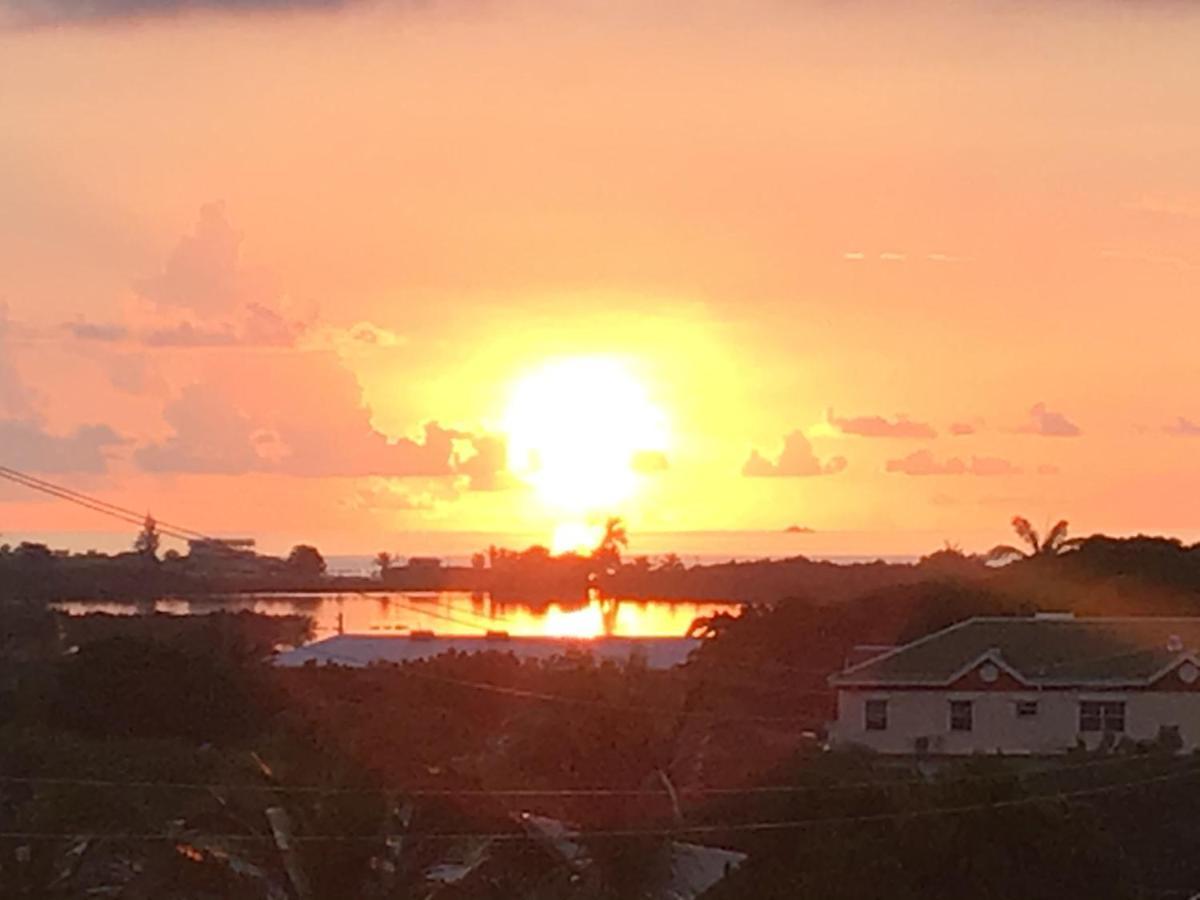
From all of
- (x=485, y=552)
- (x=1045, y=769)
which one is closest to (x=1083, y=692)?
(x=1045, y=769)

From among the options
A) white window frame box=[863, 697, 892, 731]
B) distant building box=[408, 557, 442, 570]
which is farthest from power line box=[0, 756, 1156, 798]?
distant building box=[408, 557, 442, 570]

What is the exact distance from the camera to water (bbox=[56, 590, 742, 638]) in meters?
102

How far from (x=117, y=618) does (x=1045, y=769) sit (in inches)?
1881

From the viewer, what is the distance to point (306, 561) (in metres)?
120

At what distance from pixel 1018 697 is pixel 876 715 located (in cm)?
269

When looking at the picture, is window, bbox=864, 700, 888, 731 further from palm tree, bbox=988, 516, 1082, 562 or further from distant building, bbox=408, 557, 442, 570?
distant building, bbox=408, 557, 442, 570

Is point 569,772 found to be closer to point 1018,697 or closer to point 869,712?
point 869,712

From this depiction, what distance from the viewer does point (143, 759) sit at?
3412 centimetres

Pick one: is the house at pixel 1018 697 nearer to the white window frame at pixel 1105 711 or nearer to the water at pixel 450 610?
the white window frame at pixel 1105 711

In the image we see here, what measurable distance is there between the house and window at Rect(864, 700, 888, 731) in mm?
19

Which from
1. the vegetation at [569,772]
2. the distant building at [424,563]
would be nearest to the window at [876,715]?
the vegetation at [569,772]

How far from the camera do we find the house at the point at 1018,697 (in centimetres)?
4091

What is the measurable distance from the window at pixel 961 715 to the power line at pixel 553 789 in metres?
6.57

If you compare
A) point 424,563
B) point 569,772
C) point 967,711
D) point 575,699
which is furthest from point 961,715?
point 424,563
